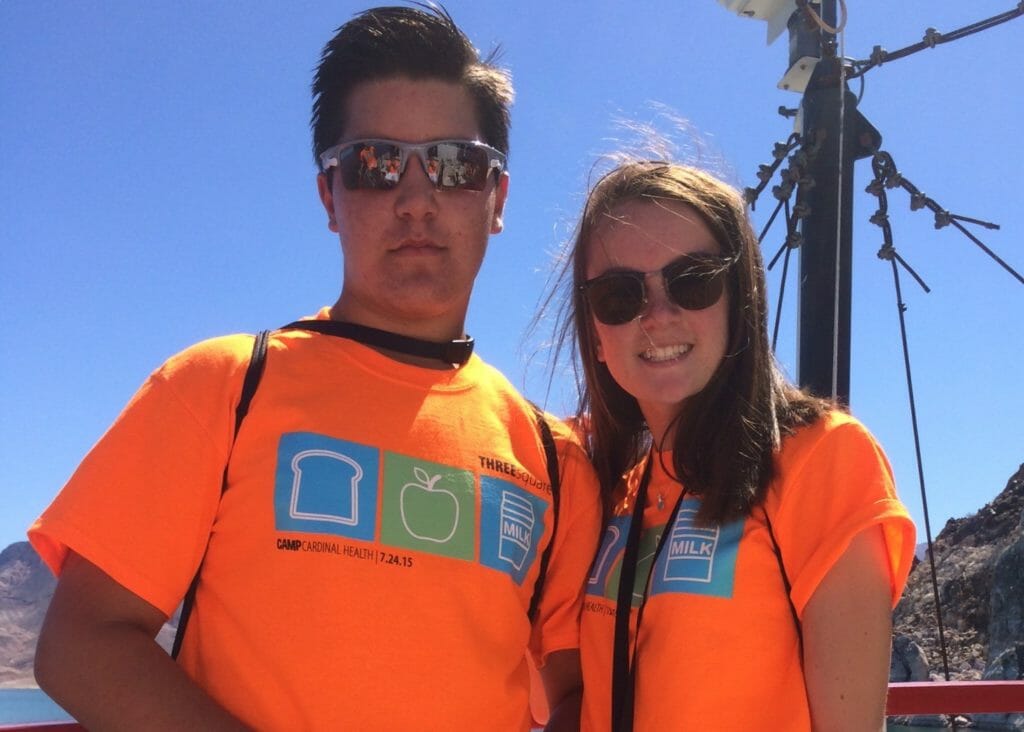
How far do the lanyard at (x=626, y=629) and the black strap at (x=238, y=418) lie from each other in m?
0.93

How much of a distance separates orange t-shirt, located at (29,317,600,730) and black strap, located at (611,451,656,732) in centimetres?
21

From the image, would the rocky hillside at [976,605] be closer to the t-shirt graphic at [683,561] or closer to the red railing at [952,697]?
the red railing at [952,697]

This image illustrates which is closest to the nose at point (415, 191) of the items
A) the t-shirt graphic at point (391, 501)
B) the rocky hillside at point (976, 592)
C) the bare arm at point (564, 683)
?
the t-shirt graphic at point (391, 501)

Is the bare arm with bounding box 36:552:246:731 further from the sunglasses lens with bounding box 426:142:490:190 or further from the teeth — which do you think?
the teeth

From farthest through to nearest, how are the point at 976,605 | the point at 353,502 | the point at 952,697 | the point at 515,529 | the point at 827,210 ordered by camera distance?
the point at 976,605, the point at 827,210, the point at 952,697, the point at 515,529, the point at 353,502

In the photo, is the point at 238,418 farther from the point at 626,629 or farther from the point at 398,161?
the point at 626,629

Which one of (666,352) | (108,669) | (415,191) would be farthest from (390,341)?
(108,669)

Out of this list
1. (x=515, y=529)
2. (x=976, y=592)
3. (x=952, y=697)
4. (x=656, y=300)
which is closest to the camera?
(x=515, y=529)

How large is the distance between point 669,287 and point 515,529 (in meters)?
0.71

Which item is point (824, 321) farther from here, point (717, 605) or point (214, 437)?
point (214, 437)

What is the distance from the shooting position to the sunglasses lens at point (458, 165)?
84.7 inches

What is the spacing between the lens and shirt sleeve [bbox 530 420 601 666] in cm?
232

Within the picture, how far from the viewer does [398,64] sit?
2.23 meters

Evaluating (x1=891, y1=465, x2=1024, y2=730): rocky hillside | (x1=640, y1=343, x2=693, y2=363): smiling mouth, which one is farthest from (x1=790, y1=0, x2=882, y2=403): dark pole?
(x1=891, y1=465, x2=1024, y2=730): rocky hillside
